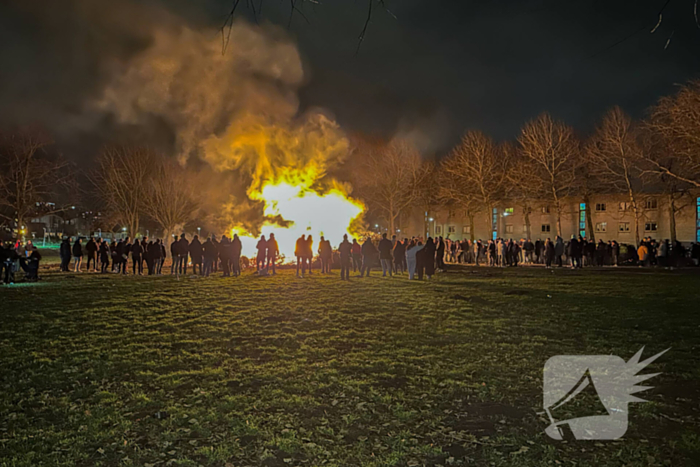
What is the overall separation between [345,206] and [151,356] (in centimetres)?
2461

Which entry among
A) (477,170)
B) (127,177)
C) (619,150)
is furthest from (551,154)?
(127,177)

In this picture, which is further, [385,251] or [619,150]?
[619,150]

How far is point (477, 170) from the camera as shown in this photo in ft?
151

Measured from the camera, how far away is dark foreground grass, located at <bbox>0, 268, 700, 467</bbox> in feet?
14.4

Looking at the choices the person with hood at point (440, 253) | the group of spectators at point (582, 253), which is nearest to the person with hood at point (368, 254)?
the person with hood at point (440, 253)

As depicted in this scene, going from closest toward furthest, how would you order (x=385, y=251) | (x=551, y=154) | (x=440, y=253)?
(x=385, y=251) → (x=440, y=253) → (x=551, y=154)

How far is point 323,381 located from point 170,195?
38.3 meters

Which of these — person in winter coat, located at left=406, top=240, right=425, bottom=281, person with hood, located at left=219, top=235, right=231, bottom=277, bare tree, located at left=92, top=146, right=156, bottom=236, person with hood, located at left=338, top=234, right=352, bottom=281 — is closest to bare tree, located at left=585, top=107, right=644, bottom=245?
person in winter coat, located at left=406, top=240, right=425, bottom=281

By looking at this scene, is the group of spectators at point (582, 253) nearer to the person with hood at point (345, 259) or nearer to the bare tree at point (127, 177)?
the person with hood at point (345, 259)

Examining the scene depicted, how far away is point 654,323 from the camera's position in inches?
402

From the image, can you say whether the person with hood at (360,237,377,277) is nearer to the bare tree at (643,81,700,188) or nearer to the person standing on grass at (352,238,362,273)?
the person standing on grass at (352,238,362,273)

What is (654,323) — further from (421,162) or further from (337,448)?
(421,162)

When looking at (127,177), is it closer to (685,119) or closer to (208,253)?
(208,253)

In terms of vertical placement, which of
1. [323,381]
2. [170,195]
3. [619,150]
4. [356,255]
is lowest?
[323,381]
